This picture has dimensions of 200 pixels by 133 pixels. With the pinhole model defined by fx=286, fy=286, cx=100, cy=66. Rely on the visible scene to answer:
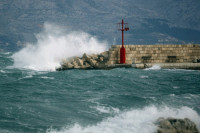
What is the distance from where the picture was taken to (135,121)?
731 centimetres

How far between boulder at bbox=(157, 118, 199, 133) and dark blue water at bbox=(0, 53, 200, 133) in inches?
9.2

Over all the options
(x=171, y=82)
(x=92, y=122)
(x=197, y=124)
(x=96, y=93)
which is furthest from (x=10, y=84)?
(x=197, y=124)

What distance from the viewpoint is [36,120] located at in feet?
23.9

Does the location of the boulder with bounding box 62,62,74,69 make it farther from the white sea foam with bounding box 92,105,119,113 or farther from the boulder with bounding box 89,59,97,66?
the white sea foam with bounding box 92,105,119,113

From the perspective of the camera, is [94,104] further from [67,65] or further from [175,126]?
[67,65]

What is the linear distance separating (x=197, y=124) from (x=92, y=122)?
8.85ft

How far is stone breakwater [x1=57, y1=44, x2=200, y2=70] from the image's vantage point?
56.7ft

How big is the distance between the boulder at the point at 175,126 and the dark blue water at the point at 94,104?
0.23m

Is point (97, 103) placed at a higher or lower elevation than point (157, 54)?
lower

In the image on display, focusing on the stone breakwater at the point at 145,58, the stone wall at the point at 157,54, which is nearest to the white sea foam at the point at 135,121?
the stone breakwater at the point at 145,58

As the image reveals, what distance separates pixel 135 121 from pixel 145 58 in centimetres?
1108

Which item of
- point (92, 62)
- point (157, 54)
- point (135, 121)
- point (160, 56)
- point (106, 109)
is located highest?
point (157, 54)

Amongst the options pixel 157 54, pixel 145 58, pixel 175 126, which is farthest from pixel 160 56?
pixel 175 126

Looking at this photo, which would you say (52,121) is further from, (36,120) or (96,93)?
(96,93)
